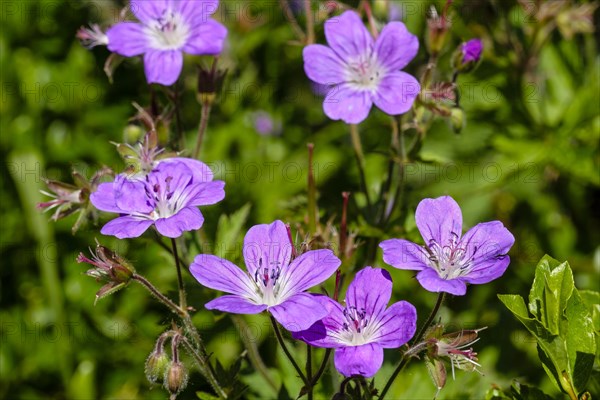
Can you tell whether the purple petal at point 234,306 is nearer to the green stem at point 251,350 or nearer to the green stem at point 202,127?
the green stem at point 251,350

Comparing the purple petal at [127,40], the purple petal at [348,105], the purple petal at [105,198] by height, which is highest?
the purple petal at [127,40]

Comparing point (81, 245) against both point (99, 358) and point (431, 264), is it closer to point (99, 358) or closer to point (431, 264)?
point (99, 358)

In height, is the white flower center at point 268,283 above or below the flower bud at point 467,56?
below

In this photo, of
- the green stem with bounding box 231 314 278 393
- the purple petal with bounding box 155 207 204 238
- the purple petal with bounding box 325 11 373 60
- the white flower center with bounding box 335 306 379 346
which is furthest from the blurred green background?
the white flower center with bounding box 335 306 379 346

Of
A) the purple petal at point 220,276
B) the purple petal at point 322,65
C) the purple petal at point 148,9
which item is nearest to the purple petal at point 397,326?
the purple petal at point 220,276

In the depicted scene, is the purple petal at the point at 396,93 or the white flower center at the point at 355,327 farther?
the purple petal at the point at 396,93

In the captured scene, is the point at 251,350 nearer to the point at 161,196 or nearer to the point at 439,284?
the point at 161,196

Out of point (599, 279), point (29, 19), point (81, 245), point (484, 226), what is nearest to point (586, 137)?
point (599, 279)
